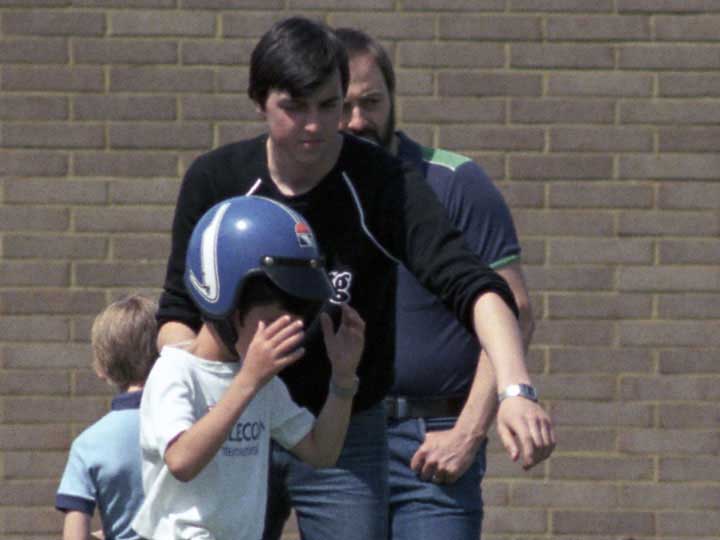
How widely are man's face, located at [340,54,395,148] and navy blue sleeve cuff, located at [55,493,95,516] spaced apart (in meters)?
1.15

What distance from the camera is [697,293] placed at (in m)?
6.64

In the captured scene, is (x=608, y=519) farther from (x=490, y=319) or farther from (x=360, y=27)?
(x=490, y=319)

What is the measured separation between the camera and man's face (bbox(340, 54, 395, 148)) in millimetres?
4328

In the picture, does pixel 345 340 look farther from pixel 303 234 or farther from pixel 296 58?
pixel 296 58

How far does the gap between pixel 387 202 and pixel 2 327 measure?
3378 mm

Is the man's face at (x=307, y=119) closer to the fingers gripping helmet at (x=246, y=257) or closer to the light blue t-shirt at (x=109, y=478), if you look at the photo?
the fingers gripping helmet at (x=246, y=257)

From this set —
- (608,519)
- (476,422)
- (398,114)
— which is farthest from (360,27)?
(476,422)

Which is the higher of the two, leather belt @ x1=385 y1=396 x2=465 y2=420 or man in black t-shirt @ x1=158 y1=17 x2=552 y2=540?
man in black t-shirt @ x1=158 y1=17 x2=552 y2=540

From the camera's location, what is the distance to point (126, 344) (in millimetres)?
4559

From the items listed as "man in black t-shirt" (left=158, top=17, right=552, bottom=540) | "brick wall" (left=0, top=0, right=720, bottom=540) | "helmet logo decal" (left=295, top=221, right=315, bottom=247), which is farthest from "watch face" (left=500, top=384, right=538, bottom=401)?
"brick wall" (left=0, top=0, right=720, bottom=540)

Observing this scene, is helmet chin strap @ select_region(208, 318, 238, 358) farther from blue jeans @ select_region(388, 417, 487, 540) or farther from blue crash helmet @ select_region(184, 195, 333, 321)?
blue jeans @ select_region(388, 417, 487, 540)

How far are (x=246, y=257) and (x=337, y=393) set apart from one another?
44cm

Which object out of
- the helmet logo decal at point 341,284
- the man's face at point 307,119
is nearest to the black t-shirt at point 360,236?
the helmet logo decal at point 341,284

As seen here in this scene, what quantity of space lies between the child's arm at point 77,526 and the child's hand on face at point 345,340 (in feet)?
3.69
